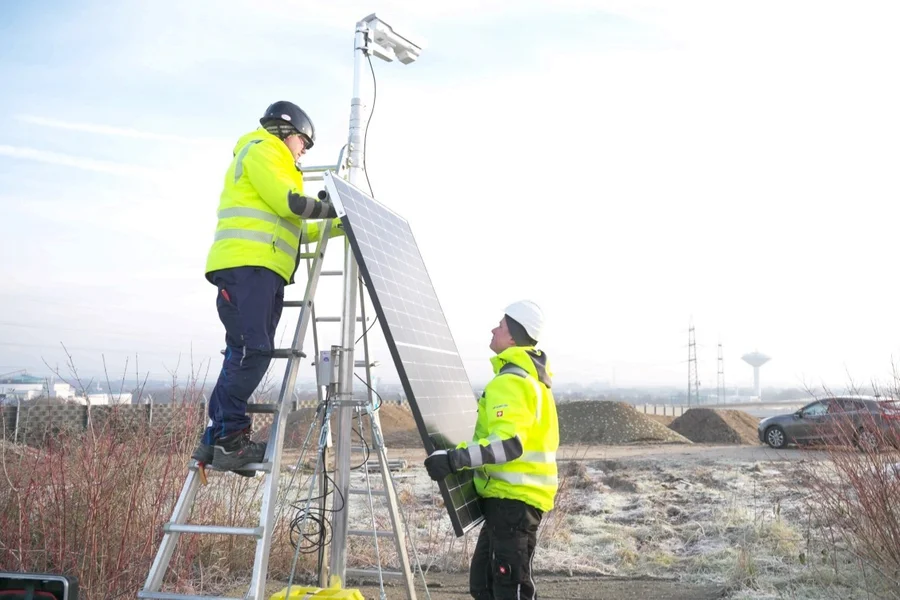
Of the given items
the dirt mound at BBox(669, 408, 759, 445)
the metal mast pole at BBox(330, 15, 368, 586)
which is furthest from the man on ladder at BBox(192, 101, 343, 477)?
the dirt mound at BBox(669, 408, 759, 445)

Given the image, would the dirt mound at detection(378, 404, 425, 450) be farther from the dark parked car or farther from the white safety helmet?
the white safety helmet

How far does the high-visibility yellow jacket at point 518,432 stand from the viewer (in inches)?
159

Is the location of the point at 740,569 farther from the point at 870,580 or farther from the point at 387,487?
the point at 387,487

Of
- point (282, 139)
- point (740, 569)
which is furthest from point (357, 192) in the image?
point (740, 569)

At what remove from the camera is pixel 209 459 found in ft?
13.8

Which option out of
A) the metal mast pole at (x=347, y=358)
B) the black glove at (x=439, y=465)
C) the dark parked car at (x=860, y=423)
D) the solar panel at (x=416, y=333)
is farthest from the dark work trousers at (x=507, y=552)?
the dark parked car at (x=860, y=423)

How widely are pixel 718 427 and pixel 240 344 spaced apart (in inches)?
1104

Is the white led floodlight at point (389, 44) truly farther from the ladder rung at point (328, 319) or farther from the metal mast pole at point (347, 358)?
the ladder rung at point (328, 319)

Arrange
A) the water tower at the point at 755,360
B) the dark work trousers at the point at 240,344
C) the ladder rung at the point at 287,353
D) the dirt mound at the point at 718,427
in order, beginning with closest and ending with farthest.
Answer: the dark work trousers at the point at 240,344
the ladder rung at the point at 287,353
the dirt mound at the point at 718,427
the water tower at the point at 755,360

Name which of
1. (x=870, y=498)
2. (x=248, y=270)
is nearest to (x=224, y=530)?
(x=248, y=270)

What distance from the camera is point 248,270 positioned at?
13.8ft

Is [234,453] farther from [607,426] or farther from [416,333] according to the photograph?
[607,426]

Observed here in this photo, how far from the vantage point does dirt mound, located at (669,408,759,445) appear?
1112 inches

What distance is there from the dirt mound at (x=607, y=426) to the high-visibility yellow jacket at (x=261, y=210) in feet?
76.5
